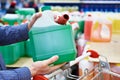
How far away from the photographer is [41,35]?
1.24 meters

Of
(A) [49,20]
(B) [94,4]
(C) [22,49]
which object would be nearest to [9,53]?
(C) [22,49]

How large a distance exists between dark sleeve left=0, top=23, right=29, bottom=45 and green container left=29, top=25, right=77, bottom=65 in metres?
0.39

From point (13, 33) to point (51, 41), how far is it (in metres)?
0.47

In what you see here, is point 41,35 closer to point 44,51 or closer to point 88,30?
point 44,51

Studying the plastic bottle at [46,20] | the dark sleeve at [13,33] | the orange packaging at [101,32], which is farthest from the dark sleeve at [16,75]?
the orange packaging at [101,32]

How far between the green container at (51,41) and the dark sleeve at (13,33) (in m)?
0.39

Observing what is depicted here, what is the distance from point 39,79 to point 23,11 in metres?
1.99

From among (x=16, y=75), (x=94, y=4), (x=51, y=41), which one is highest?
(x=51, y=41)

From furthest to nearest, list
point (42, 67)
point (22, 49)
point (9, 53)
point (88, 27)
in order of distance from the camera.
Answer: point (88, 27), point (22, 49), point (9, 53), point (42, 67)

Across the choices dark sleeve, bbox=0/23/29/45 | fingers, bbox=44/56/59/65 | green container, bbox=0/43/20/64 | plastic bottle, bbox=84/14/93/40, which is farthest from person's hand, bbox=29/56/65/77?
plastic bottle, bbox=84/14/93/40

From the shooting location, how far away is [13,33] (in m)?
1.65

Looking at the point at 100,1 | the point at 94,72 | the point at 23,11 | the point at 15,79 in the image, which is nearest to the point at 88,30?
the point at 23,11

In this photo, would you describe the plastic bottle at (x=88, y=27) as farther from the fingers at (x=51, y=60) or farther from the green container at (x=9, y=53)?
the fingers at (x=51, y=60)

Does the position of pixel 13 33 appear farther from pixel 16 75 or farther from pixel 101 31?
pixel 101 31
